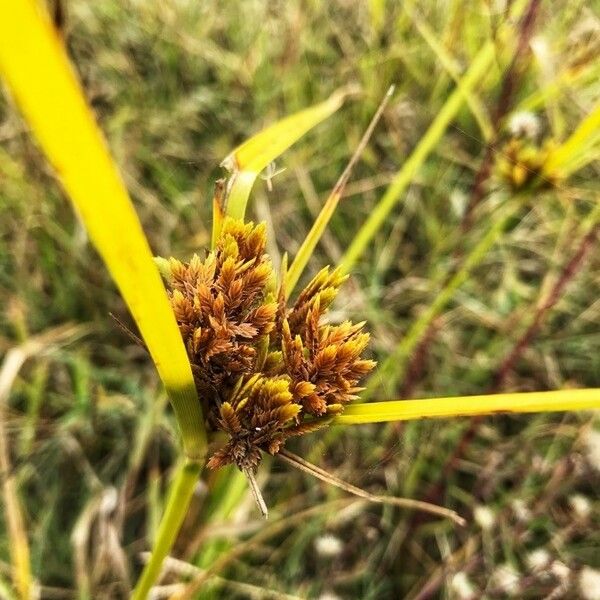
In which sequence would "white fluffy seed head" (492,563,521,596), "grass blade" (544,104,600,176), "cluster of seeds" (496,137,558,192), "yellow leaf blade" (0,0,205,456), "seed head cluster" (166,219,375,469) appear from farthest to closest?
1. "white fluffy seed head" (492,563,521,596)
2. "cluster of seeds" (496,137,558,192)
3. "grass blade" (544,104,600,176)
4. "seed head cluster" (166,219,375,469)
5. "yellow leaf blade" (0,0,205,456)

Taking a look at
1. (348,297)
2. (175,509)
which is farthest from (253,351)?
(348,297)

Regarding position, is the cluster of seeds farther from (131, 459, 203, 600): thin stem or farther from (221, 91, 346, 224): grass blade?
(131, 459, 203, 600): thin stem

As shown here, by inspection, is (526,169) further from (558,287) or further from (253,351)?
(253,351)

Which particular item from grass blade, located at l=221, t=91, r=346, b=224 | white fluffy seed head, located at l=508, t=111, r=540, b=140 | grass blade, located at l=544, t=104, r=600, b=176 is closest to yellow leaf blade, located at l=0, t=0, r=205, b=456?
grass blade, located at l=221, t=91, r=346, b=224

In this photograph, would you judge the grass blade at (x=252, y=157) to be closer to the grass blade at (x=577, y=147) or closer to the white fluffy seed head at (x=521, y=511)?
the grass blade at (x=577, y=147)

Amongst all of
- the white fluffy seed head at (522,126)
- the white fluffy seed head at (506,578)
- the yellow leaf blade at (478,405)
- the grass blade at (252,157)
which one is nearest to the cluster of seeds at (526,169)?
the white fluffy seed head at (522,126)

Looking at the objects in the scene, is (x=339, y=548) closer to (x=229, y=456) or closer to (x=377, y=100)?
(x=229, y=456)

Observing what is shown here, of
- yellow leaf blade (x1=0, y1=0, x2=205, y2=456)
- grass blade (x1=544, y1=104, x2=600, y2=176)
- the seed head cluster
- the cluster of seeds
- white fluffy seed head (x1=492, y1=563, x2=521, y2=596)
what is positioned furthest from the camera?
white fluffy seed head (x1=492, y1=563, x2=521, y2=596)
